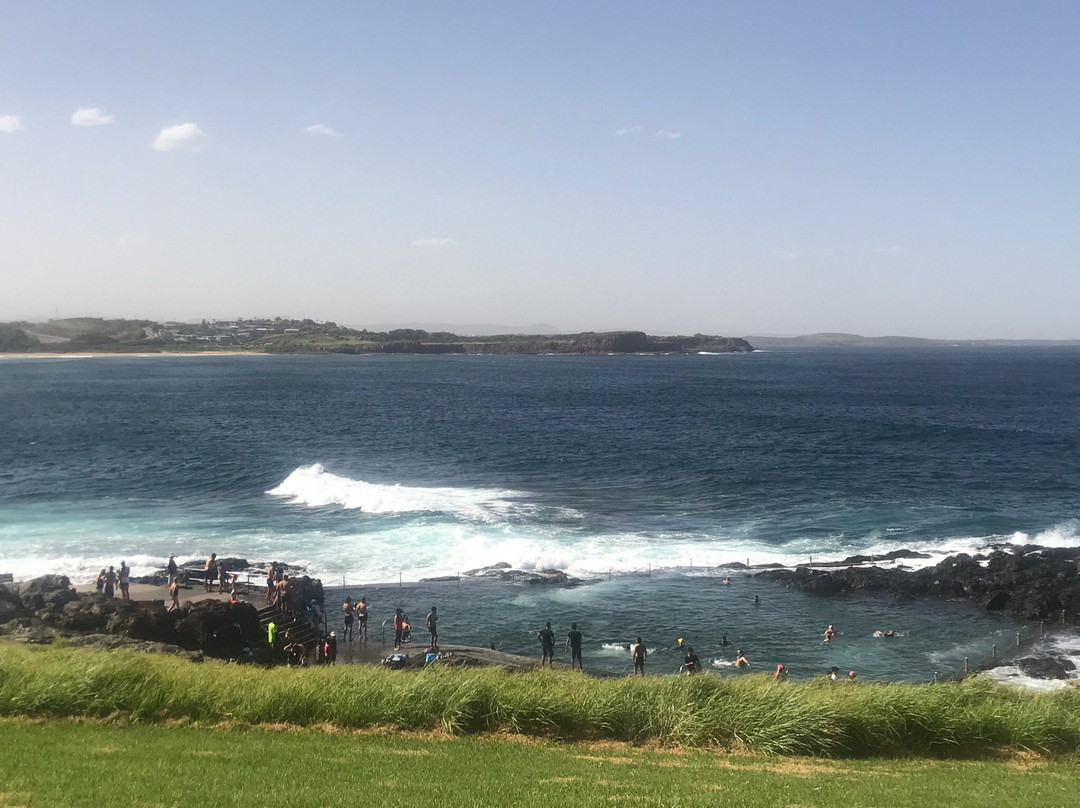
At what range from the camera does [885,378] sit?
508 ft

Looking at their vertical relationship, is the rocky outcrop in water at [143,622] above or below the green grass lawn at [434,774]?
below

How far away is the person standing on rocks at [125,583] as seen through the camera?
95.0 ft

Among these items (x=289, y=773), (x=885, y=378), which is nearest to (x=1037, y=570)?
(x=289, y=773)

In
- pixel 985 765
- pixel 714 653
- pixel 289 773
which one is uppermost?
pixel 289 773

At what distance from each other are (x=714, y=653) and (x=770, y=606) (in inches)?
219

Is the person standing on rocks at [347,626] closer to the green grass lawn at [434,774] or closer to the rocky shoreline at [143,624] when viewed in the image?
the rocky shoreline at [143,624]

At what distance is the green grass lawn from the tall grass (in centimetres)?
47

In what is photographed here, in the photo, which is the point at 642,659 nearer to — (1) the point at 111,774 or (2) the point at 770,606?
(2) the point at 770,606

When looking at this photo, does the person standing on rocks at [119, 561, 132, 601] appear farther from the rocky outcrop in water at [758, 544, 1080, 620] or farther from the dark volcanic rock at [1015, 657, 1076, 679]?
the dark volcanic rock at [1015, 657, 1076, 679]

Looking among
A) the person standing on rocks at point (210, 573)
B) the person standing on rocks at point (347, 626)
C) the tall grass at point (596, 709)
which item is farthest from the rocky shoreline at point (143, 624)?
the tall grass at point (596, 709)

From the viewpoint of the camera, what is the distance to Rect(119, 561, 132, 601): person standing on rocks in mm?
28953

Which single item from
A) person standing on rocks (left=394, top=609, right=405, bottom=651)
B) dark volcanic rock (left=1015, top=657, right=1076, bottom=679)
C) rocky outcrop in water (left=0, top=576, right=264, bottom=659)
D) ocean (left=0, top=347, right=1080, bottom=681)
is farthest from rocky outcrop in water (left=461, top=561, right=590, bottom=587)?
dark volcanic rock (left=1015, top=657, right=1076, bottom=679)

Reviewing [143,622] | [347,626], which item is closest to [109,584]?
[143,622]

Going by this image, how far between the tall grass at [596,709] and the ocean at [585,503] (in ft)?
29.4
